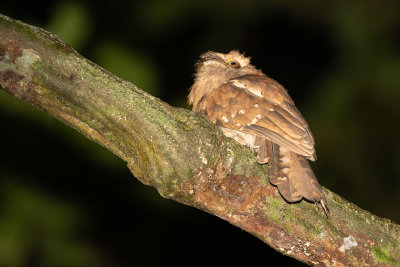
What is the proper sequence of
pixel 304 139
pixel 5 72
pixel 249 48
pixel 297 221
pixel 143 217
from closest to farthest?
1. pixel 5 72
2. pixel 297 221
3. pixel 304 139
4. pixel 143 217
5. pixel 249 48

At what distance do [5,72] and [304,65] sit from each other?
222 inches

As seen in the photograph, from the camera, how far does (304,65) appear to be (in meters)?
7.39

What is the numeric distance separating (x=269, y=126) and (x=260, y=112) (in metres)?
0.14

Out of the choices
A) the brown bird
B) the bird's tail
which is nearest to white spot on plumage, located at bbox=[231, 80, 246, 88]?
the brown bird

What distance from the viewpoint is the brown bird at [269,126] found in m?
2.69

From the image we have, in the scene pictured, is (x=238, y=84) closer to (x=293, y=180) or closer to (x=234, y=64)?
(x=234, y=64)

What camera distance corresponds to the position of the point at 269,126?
3072mm

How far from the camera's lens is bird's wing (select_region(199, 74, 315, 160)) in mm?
3004

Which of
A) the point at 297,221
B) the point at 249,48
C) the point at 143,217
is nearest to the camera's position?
the point at 297,221

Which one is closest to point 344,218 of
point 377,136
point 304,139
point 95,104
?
point 304,139

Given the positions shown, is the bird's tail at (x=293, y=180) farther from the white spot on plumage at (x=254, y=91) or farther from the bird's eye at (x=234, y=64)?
the bird's eye at (x=234, y=64)

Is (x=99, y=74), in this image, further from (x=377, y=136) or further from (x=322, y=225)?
(x=377, y=136)

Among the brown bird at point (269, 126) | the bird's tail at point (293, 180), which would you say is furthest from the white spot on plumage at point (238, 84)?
the bird's tail at point (293, 180)

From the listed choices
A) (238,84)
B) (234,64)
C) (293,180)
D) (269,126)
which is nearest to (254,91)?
(238,84)
